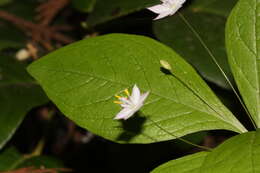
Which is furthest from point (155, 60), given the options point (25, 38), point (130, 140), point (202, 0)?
point (25, 38)

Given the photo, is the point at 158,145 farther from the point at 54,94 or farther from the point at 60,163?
the point at 54,94

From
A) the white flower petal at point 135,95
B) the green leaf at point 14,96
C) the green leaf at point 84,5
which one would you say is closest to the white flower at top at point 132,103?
the white flower petal at point 135,95

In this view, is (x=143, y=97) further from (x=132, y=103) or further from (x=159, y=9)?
(x=159, y=9)

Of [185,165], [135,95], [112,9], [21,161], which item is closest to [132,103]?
[135,95]

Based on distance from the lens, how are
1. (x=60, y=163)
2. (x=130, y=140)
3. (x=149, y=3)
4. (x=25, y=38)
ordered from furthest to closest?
1. (x=25, y=38)
2. (x=60, y=163)
3. (x=149, y=3)
4. (x=130, y=140)

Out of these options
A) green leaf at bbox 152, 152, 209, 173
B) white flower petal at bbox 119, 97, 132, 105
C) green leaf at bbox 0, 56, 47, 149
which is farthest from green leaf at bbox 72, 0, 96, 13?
green leaf at bbox 152, 152, 209, 173

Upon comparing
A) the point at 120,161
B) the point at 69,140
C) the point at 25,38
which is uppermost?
the point at 25,38

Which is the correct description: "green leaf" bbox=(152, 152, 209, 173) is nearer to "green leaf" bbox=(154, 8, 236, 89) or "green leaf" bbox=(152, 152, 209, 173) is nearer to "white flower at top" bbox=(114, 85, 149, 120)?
"white flower at top" bbox=(114, 85, 149, 120)

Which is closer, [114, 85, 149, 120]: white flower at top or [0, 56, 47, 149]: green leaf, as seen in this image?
[114, 85, 149, 120]: white flower at top
